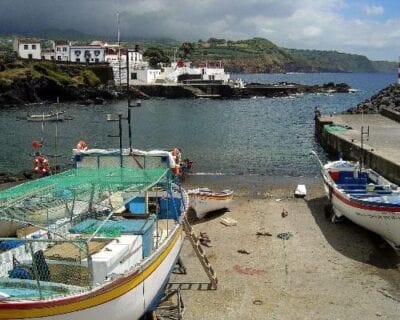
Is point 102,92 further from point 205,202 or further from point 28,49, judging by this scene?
point 205,202

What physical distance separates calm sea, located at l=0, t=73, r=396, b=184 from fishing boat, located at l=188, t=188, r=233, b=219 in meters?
12.0

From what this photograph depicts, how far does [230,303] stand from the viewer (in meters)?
14.1

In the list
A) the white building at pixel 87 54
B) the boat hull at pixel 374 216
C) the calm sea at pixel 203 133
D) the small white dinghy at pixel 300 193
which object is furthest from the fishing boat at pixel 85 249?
the white building at pixel 87 54

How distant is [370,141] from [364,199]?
67.4 ft

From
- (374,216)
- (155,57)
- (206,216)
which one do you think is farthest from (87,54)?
(374,216)

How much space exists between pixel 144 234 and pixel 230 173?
77.5 feet

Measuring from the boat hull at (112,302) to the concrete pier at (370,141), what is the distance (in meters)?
17.8

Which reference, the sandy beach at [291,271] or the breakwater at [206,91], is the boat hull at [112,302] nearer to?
the sandy beach at [291,271]

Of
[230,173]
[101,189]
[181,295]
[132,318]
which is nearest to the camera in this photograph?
[132,318]

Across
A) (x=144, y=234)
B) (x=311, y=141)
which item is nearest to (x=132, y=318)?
(x=144, y=234)

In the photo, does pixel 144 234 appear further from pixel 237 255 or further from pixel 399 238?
pixel 399 238

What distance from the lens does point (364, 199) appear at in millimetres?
18719

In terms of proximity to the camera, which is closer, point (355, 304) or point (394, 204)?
point (355, 304)

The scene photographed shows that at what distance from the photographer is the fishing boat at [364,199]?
1742 cm
